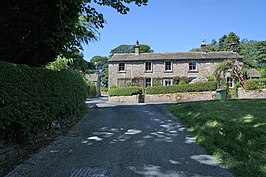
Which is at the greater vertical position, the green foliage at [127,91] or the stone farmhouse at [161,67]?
the stone farmhouse at [161,67]

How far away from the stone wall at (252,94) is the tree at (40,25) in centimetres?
1828

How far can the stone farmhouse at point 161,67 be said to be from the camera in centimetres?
3378

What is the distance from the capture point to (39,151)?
6441mm

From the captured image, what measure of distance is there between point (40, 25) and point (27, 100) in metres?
3.12

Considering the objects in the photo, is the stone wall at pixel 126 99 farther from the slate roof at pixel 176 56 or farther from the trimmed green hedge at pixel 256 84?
the trimmed green hedge at pixel 256 84

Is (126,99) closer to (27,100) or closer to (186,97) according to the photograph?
(186,97)

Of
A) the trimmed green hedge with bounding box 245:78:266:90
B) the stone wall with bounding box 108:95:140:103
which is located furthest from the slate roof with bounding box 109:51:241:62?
the trimmed green hedge with bounding box 245:78:266:90

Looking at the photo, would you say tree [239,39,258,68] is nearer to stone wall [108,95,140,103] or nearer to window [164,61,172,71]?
window [164,61,172,71]

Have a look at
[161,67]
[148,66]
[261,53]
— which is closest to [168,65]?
[161,67]

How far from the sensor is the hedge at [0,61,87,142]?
5.27 meters

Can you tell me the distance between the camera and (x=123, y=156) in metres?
5.74

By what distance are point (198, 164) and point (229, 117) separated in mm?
4792

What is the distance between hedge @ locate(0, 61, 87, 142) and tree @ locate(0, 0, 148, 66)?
44.8 inches

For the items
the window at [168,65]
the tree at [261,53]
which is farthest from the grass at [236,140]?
the tree at [261,53]
